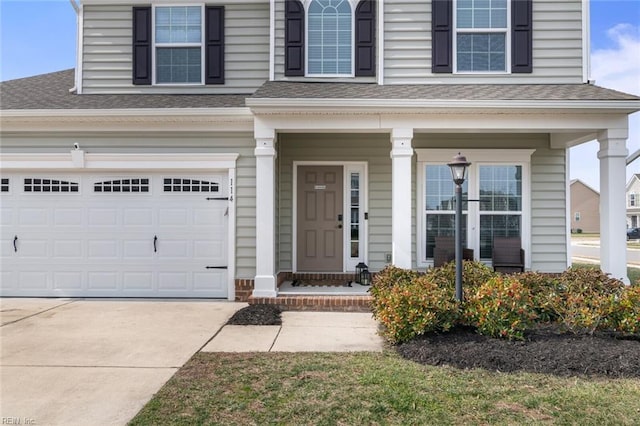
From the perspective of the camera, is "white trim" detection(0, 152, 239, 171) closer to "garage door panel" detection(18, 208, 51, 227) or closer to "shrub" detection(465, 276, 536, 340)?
"garage door panel" detection(18, 208, 51, 227)

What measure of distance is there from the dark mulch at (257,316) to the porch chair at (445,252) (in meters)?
3.02

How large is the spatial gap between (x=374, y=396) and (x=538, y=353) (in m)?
1.82

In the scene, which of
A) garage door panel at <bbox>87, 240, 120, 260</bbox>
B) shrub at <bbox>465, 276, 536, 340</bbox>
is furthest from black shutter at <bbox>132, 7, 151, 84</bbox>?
shrub at <bbox>465, 276, 536, 340</bbox>

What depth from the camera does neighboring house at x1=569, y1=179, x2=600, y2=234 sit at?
1992 inches

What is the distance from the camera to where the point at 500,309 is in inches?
170

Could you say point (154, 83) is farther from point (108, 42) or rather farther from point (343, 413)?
point (343, 413)

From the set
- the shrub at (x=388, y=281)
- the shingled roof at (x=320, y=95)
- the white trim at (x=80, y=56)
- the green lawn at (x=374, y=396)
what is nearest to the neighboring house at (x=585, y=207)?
the shingled roof at (x=320, y=95)

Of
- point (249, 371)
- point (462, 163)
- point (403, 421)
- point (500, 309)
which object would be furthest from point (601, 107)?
point (249, 371)

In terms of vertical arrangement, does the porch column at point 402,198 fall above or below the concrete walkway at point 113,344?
above

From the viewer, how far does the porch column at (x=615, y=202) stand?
6137mm

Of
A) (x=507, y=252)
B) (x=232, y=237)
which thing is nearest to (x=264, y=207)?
(x=232, y=237)

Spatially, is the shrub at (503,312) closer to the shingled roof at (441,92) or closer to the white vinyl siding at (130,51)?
the shingled roof at (441,92)

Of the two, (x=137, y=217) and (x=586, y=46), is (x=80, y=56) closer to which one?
(x=137, y=217)

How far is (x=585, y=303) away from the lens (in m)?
4.44
